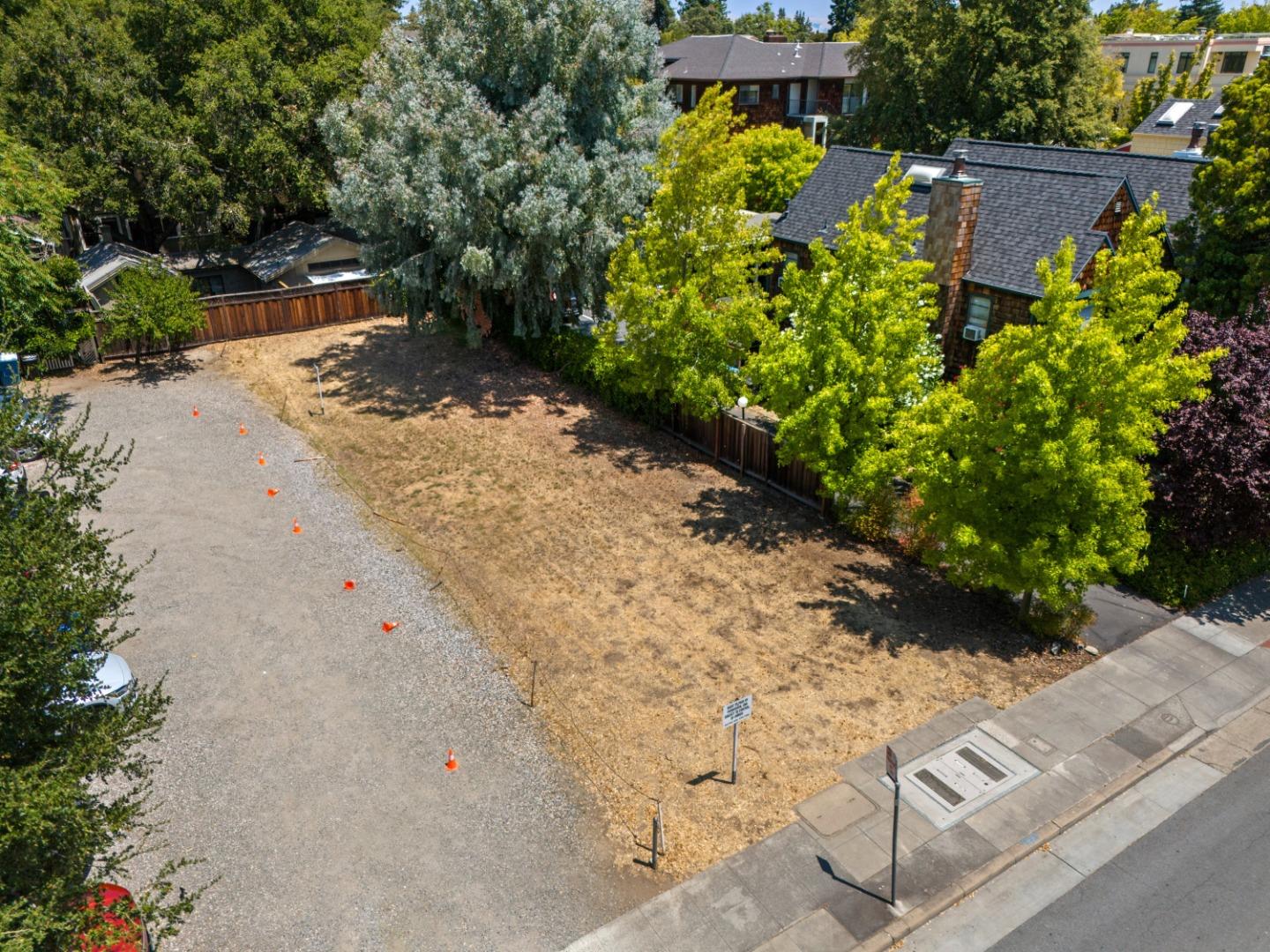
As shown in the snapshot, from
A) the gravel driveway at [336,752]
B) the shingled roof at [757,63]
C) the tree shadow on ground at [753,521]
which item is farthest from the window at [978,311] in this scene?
the shingled roof at [757,63]

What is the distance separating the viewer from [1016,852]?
39.1 feet

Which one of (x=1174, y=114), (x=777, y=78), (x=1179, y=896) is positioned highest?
(x=777, y=78)

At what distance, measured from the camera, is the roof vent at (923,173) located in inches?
1095

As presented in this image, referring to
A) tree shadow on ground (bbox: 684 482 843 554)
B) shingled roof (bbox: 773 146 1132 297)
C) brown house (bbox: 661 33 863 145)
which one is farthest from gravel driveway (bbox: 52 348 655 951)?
brown house (bbox: 661 33 863 145)

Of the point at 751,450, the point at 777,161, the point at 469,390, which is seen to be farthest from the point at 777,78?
the point at 751,450

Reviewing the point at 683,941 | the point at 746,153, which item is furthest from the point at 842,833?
the point at 746,153

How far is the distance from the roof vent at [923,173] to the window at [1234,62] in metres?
46.0

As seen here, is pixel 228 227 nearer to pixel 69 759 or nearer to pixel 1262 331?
pixel 69 759

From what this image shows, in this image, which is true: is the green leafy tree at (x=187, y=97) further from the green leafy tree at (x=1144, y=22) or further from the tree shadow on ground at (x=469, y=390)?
the green leafy tree at (x=1144, y=22)

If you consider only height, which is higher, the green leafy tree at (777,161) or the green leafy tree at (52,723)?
the green leafy tree at (777,161)

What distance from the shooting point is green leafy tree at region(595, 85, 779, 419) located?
21.5 m

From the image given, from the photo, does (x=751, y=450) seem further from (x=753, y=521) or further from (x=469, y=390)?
(x=469, y=390)

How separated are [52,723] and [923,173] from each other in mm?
28058

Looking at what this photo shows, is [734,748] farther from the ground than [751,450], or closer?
closer
